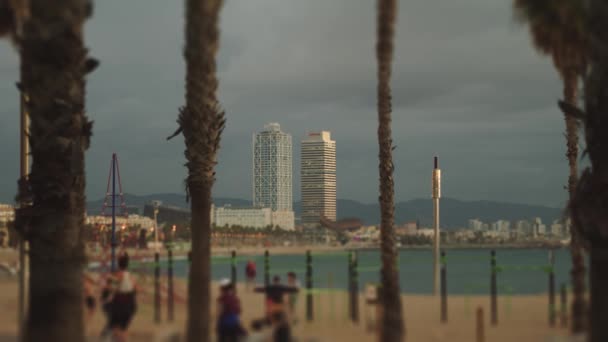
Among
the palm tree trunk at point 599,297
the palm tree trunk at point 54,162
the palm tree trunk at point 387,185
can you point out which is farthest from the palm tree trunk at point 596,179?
the palm tree trunk at point 54,162

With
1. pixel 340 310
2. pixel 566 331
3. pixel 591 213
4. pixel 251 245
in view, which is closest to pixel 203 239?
pixel 591 213

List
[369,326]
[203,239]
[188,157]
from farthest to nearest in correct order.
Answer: [369,326] < [188,157] < [203,239]

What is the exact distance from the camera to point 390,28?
46.3 feet

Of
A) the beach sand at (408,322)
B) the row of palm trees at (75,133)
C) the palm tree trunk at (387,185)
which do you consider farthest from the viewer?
the beach sand at (408,322)

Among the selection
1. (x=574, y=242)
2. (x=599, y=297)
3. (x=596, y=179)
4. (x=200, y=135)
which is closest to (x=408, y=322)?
(x=574, y=242)

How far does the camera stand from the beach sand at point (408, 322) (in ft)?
49.6

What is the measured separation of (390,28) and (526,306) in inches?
441

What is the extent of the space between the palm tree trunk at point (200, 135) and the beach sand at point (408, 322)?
672 mm

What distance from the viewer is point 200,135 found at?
14523mm

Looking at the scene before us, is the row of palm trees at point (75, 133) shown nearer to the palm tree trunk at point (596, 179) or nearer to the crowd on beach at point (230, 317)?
the palm tree trunk at point (596, 179)

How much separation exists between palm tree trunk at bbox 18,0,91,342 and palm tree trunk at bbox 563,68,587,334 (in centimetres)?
744

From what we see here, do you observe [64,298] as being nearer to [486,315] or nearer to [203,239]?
[203,239]

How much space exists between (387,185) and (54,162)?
851 centimetres

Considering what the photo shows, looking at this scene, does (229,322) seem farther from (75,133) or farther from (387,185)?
(387,185)
